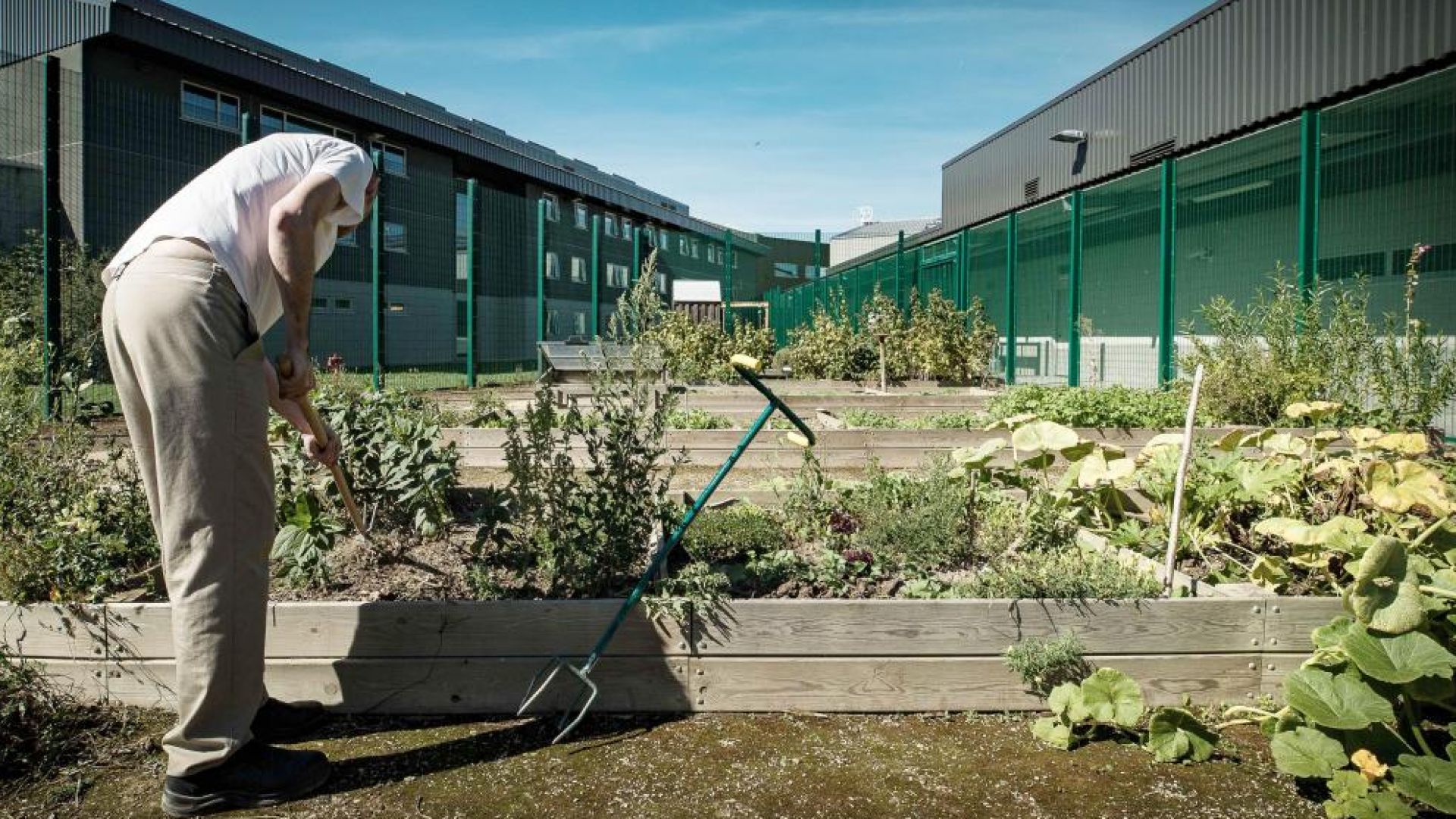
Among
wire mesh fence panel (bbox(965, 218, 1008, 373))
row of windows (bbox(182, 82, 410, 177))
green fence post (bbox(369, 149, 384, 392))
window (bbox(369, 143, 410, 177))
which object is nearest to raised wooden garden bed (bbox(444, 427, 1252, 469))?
green fence post (bbox(369, 149, 384, 392))

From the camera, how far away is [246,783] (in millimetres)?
2592

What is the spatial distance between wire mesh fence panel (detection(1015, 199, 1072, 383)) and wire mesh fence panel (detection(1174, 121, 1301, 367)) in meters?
1.55

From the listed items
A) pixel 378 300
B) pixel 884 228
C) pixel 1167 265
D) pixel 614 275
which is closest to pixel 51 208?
pixel 378 300

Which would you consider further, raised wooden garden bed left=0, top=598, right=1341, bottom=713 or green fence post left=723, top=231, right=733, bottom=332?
green fence post left=723, top=231, right=733, bottom=332

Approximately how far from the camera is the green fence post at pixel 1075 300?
11727mm

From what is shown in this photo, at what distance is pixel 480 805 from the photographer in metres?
2.59

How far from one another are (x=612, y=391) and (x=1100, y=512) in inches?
89.4

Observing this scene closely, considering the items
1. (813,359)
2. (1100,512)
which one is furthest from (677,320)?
(1100,512)

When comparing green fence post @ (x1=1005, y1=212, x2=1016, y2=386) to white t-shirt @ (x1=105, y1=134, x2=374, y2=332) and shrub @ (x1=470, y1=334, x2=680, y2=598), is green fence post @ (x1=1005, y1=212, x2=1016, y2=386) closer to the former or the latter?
shrub @ (x1=470, y1=334, x2=680, y2=598)

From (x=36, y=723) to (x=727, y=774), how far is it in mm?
2092

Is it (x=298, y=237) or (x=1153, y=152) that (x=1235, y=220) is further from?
(x=298, y=237)

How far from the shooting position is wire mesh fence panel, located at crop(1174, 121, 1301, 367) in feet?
32.1

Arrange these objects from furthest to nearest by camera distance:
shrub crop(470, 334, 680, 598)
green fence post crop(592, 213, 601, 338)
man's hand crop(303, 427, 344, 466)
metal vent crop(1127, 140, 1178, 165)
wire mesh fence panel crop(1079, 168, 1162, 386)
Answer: metal vent crop(1127, 140, 1178, 165), green fence post crop(592, 213, 601, 338), wire mesh fence panel crop(1079, 168, 1162, 386), shrub crop(470, 334, 680, 598), man's hand crop(303, 427, 344, 466)

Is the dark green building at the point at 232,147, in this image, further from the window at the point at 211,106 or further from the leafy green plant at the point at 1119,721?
the leafy green plant at the point at 1119,721
